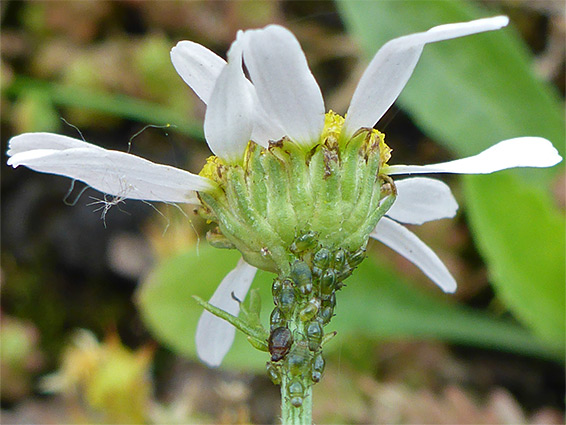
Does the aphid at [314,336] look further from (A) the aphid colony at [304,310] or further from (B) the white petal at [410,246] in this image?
(B) the white petal at [410,246]

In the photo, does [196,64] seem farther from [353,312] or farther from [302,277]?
[353,312]

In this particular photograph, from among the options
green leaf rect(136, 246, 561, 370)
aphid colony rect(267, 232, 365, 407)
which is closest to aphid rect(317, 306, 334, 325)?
aphid colony rect(267, 232, 365, 407)

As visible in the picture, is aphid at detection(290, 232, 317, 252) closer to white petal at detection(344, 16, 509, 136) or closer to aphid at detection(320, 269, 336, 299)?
aphid at detection(320, 269, 336, 299)

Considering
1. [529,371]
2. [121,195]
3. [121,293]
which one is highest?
[121,293]

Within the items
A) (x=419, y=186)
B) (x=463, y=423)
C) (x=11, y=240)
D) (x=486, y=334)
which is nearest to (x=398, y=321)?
(x=486, y=334)

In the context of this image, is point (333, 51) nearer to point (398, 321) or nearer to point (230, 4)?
point (230, 4)

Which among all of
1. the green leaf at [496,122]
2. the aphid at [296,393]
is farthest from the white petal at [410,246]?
the green leaf at [496,122]
